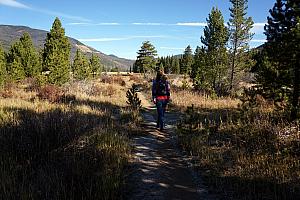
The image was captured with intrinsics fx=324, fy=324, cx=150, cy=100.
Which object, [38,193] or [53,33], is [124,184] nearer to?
[38,193]

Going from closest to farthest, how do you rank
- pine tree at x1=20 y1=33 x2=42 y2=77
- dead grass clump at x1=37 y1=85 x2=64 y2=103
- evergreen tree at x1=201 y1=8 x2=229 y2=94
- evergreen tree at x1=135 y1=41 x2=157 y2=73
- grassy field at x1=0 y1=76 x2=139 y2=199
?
1. grassy field at x1=0 y1=76 x2=139 y2=199
2. dead grass clump at x1=37 y1=85 x2=64 y2=103
3. evergreen tree at x1=201 y1=8 x2=229 y2=94
4. pine tree at x1=20 y1=33 x2=42 y2=77
5. evergreen tree at x1=135 y1=41 x2=157 y2=73

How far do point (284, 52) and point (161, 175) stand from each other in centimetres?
653

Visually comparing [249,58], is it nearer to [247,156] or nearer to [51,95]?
[51,95]

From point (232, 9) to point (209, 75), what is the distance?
6.89m

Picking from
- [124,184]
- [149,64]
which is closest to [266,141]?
[124,184]

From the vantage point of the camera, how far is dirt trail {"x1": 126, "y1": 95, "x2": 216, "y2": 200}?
5.50m

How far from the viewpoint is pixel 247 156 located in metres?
7.00

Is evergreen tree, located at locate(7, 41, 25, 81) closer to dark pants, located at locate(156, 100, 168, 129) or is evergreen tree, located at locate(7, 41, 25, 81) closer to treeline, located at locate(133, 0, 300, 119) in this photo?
treeline, located at locate(133, 0, 300, 119)

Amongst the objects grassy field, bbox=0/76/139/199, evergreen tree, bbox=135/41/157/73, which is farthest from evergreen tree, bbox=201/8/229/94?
evergreen tree, bbox=135/41/157/73

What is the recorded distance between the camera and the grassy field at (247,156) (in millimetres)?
5426

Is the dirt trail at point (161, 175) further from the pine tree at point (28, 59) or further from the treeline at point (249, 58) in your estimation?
the pine tree at point (28, 59)

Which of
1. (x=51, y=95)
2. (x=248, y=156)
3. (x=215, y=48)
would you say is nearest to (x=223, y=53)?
(x=215, y=48)

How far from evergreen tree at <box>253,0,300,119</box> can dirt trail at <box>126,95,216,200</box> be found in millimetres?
4174

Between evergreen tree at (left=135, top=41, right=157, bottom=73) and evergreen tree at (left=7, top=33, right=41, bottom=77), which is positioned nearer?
evergreen tree at (left=7, top=33, right=41, bottom=77)
